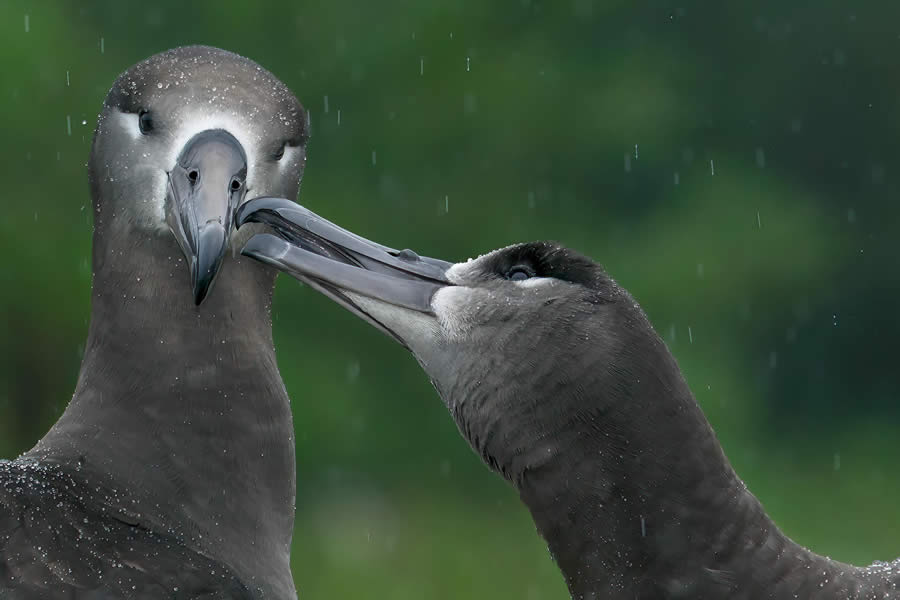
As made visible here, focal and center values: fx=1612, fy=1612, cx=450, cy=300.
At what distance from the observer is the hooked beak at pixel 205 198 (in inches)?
145

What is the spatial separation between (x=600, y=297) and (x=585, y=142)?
7.20 meters

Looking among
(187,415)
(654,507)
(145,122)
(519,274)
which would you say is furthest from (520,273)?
(145,122)

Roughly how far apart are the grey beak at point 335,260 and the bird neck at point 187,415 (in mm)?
292

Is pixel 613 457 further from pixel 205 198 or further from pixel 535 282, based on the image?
pixel 205 198

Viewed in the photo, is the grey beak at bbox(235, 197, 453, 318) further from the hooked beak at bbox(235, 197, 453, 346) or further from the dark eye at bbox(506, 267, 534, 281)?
the dark eye at bbox(506, 267, 534, 281)

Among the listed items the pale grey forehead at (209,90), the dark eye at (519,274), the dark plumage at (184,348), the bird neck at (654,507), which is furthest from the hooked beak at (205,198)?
the bird neck at (654,507)

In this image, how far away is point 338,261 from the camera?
377 centimetres

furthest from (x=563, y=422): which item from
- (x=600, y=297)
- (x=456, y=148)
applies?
(x=456, y=148)

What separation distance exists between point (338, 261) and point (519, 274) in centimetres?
47

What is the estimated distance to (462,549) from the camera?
9641 millimetres

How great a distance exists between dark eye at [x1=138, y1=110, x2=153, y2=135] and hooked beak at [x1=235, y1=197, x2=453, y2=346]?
1.08ft

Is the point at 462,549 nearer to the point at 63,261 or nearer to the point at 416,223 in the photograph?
the point at 416,223

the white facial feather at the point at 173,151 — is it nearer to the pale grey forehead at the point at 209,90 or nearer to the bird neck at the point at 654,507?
the pale grey forehead at the point at 209,90

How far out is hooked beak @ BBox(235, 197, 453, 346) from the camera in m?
3.73
